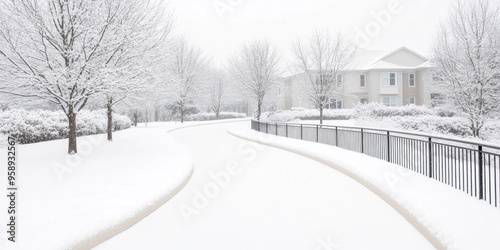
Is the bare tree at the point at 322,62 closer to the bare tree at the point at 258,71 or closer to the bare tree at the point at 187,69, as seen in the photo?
the bare tree at the point at 258,71

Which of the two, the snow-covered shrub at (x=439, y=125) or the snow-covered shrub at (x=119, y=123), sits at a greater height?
the snow-covered shrub at (x=119, y=123)

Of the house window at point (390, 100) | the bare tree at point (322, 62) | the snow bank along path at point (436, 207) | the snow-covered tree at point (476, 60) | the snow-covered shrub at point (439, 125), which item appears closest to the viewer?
the snow bank along path at point (436, 207)

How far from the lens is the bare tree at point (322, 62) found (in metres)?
28.6

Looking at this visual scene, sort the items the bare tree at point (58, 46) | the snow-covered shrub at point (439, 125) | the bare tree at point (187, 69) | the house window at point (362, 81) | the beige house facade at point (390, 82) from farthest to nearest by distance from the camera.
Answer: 1. the bare tree at point (187, 69)
2. the house window at point (362, 81)
3. the beige house facade at point (390, 82)
4. the snow-covered shrub at point (439, 125)
5. the bare tree at point (58, 46)

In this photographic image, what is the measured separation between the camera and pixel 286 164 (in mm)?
12266

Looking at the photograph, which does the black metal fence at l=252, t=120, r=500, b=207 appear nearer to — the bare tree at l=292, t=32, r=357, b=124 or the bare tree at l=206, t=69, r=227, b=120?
the bare tree at l=292, t=32, r=357, b=124

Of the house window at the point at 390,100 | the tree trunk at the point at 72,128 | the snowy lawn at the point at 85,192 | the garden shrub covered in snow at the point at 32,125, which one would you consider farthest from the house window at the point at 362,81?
the tree trunk at the point at 72,128

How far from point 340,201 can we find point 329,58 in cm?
2304

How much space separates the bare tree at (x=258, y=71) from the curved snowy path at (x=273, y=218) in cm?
2839

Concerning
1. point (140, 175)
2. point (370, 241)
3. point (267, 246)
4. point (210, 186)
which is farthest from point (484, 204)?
point (140, 175)

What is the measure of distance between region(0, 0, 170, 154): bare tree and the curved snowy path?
5.68m

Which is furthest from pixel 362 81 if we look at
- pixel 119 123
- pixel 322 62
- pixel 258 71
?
pixel 119 123

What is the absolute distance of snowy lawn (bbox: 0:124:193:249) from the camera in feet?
16.6

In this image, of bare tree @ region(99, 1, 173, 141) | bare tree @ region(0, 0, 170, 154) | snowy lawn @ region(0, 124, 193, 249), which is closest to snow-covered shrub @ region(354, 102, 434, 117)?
bare tree @ region(99, 1, 173, 141)
